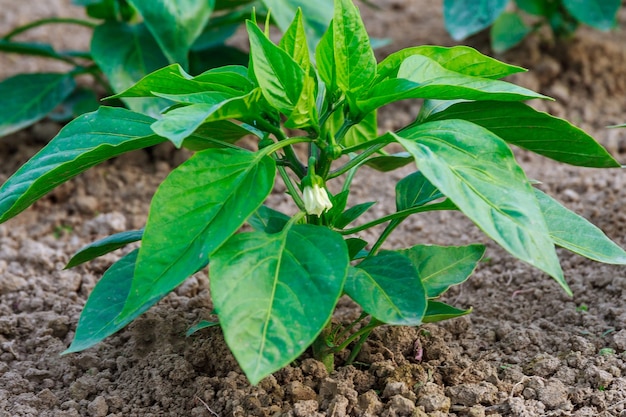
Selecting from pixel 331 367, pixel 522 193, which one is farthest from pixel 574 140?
pixel 331 367

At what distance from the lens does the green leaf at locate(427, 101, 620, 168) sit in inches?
60.9

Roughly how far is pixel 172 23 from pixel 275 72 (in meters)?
1.20

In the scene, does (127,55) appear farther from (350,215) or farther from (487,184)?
(487,184)

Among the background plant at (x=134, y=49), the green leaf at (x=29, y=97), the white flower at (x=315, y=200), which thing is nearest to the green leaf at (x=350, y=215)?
the white flower at (x=315, y=200)

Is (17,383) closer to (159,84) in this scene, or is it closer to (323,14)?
(159,84)

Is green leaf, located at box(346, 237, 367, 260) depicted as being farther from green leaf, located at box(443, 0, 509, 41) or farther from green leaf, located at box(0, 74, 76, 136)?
green leaf, located at box(0, 74, 76, 136)

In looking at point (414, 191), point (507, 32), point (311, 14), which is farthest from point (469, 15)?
point (414, 191)

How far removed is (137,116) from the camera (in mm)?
1622

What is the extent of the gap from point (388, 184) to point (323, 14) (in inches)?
26.7

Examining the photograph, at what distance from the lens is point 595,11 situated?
3148 millimetres

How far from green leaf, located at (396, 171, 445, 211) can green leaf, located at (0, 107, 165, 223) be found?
1.84ft

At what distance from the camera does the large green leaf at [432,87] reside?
4.76 ft

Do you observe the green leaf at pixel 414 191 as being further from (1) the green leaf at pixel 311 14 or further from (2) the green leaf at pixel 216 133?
(1) the green leaf at pixel 311 14

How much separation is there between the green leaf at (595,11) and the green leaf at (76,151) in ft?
7.09
